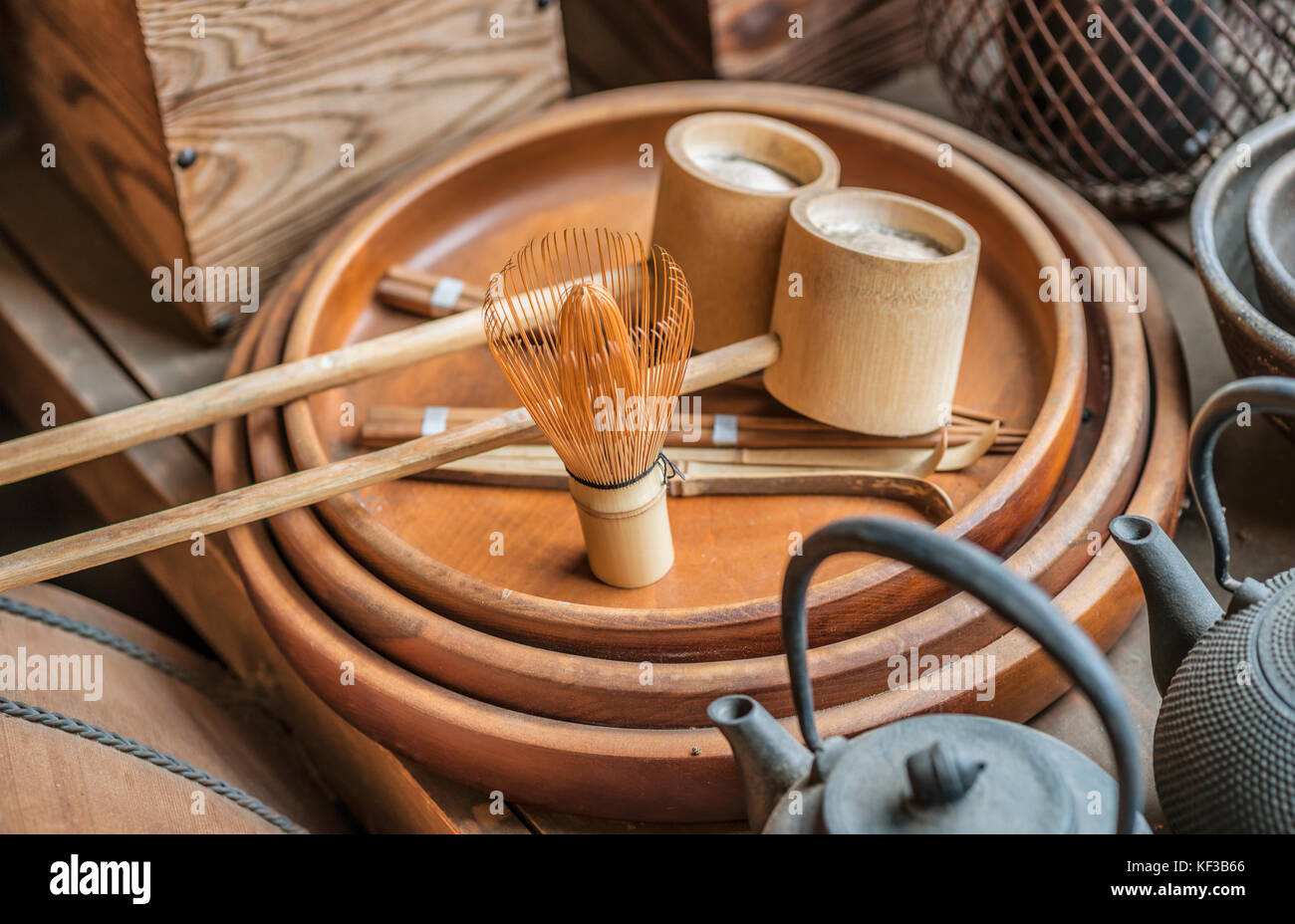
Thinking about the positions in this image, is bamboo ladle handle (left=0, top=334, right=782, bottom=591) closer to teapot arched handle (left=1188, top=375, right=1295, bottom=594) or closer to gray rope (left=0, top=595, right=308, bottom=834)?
gray rope (left=0, top=595, right=308, bottom=834)

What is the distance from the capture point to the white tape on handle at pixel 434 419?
88cm

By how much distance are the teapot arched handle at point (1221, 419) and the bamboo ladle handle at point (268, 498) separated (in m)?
0.33

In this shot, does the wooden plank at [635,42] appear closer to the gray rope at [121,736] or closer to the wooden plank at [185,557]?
the wooden plank at [185,557]

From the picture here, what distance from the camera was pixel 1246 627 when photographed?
0.56 metres

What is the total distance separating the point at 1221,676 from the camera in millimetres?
552

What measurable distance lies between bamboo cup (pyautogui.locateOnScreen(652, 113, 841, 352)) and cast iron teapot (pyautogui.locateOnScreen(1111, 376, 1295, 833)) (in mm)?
355

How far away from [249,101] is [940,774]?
0.84 meters

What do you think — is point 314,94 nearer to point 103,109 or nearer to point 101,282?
point 103,109

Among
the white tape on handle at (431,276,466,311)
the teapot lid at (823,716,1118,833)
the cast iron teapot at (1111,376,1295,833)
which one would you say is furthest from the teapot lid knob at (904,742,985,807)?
the white tape on handle at (431,276,466,311)

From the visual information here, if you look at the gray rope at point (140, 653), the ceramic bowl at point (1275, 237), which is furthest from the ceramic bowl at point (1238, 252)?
the gray rope at point (140, 653)

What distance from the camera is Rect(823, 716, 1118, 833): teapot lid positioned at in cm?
48

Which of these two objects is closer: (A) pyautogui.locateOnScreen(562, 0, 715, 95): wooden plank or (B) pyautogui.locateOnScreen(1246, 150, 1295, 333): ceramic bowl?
(B) pyautogui.locateOnScreen(1246, 150, 1295, 333): ceramic bowl

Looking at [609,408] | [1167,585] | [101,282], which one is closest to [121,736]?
[609,408]
